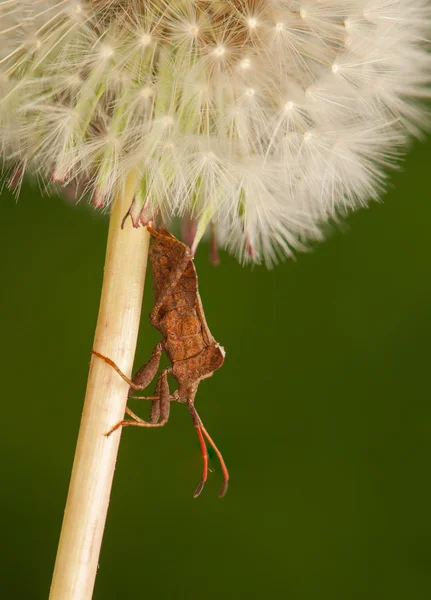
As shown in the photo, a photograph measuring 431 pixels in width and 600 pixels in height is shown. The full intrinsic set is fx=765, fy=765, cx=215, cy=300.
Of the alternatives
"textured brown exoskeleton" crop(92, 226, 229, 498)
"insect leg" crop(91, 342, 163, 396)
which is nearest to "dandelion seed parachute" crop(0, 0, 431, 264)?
"textured brown exoskeleton" crop(92, 226, 229, 498)

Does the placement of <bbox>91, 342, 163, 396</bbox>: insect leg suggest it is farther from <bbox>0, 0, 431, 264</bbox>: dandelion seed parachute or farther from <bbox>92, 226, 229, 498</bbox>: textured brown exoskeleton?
<bbox>0, 0, 431, 264</bbox>: dandelion seed parachute

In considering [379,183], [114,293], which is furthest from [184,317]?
[379,183]

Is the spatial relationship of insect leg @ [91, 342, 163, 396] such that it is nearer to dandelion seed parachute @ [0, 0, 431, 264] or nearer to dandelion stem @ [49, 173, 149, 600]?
dandelion stem @ [49, 173, 149, 600]

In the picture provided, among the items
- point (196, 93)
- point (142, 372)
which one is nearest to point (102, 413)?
point (142, 372)

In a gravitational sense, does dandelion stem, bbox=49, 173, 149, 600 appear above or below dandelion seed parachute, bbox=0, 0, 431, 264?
below

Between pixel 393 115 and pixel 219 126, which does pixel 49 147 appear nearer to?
pixel 219 126

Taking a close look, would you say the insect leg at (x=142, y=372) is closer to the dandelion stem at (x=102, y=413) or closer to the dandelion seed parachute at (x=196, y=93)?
the dandelion stem at (x=102, y=413)

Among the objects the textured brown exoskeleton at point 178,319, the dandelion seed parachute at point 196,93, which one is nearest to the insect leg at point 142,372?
the textured brown exoskeleton at point 178,319

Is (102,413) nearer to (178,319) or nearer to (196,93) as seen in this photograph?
(178,319)
